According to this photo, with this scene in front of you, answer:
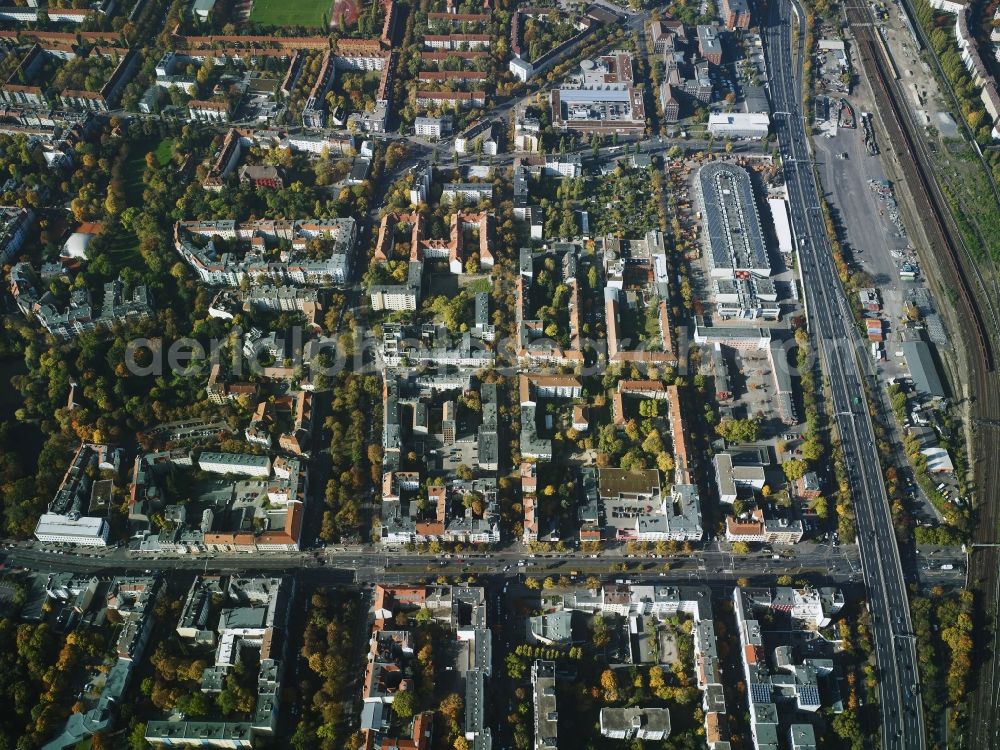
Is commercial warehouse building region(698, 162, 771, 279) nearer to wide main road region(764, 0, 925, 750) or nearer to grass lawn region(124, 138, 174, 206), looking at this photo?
wide main road region(764, 0, 925, 750)

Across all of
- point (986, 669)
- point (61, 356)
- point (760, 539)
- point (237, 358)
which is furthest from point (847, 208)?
point (61, 356)

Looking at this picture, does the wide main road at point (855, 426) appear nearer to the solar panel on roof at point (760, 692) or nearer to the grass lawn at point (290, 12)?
the solar panel on roof at point (760, 692)

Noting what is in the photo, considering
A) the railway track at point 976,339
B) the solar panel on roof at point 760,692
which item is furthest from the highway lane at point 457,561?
the railway track at point 976,339

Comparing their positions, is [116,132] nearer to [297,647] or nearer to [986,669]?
[297,647]

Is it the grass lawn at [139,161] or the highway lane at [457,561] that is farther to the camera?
the grass lawn at [139,161]

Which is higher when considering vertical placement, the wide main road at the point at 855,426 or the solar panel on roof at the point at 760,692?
the wide main road at the point at 855,426

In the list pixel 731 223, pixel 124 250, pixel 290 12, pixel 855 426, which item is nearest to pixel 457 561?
pixel 855 426

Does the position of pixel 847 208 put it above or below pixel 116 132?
below
